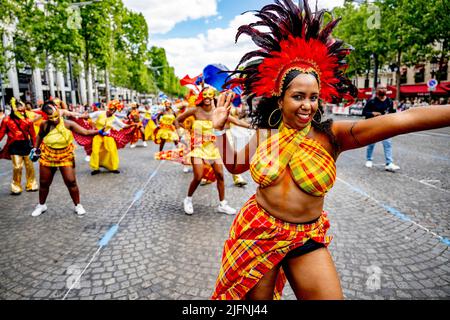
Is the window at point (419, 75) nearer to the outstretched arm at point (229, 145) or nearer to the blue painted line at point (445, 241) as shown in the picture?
the blue painted line at point (445, 241)

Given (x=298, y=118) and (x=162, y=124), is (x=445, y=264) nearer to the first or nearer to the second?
(x=298, y=118)

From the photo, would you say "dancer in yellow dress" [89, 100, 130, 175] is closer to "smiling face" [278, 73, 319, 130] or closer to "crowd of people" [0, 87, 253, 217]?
"crowd of people" [0, 87, 253, 217]

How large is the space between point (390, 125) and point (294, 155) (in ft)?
1.72

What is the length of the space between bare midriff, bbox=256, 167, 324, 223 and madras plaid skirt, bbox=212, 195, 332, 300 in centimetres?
4

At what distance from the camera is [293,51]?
196cm

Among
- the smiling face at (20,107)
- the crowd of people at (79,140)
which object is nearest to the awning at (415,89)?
the crowd of people at (79,140)

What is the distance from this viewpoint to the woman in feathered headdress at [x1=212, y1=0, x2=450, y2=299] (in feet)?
5.50

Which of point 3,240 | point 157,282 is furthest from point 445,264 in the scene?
point 3,240

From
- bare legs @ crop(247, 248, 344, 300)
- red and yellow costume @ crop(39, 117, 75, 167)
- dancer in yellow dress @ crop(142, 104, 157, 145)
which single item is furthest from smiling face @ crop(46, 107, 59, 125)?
dancer in yellow dress @ crop(142, 104, 157, 145)

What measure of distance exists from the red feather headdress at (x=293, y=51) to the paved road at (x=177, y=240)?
1888 mm

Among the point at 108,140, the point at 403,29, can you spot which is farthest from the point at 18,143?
the point at 403,29

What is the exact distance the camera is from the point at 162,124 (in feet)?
35.5

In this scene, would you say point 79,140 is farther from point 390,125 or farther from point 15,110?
point 390,125

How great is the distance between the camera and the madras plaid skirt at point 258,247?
5.72 ft
